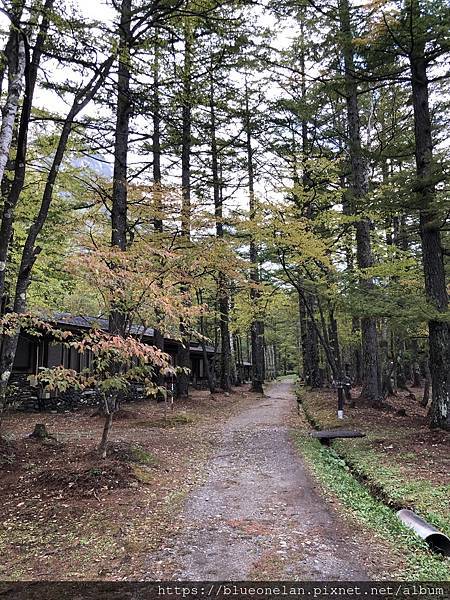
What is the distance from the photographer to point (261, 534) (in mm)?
4125

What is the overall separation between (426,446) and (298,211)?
750 cm

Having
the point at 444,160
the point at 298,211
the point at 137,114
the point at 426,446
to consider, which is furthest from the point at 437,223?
the point at 137,114

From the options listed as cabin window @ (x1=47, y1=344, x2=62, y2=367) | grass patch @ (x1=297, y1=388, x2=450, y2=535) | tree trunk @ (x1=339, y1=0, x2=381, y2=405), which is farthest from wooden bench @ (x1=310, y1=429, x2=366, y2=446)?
cabin window @ (x1=47, y1=344, x2=62, y2=367)

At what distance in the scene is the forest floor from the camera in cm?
351

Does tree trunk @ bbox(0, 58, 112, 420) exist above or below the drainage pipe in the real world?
above

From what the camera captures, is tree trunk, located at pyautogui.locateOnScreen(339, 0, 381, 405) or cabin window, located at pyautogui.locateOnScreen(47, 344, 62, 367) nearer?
tree trunk, located at pyautogui.locateOnScreen(339, 0, 381, 405)

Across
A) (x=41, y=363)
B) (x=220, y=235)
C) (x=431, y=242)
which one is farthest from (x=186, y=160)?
(x=431, y=242)

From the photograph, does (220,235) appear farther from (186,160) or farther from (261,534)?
(261,534)

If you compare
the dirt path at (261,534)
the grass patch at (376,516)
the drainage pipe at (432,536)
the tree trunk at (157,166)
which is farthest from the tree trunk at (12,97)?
the drainage pipe at (432,536)

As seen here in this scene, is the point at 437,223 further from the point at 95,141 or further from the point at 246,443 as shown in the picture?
the point at 95,141

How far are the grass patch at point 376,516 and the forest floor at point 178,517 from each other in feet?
0.16

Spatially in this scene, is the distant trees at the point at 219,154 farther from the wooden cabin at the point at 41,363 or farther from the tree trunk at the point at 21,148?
the wooden cabin at the point at 41,363

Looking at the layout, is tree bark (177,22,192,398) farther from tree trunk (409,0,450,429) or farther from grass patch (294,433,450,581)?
tree trunk (409,0,450,429)

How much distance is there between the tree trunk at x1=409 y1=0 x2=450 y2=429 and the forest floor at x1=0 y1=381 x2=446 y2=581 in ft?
8.35
